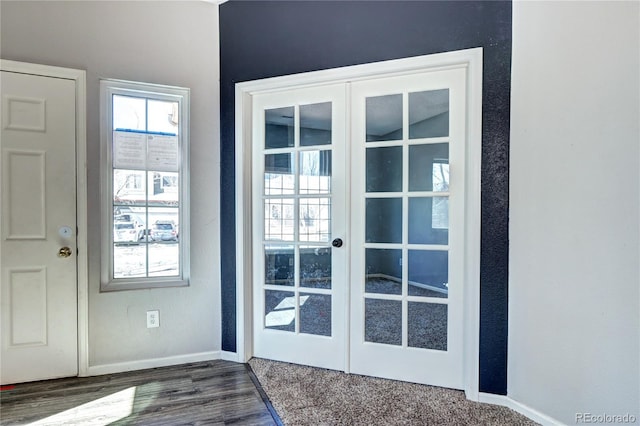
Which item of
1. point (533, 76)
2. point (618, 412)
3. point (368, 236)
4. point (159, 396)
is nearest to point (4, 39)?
point (159, 396)

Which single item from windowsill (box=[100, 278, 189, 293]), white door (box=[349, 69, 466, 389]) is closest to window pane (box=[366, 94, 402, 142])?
white door (box=[349, 69, 466, 389])

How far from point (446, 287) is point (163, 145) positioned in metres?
2.29

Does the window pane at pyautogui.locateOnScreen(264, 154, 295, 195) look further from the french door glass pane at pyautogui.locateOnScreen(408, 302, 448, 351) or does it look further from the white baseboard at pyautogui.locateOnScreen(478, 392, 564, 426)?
the white baseboard at pyautogui.locateOnScreen(478, 392, 564, 426)

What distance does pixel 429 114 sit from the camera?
7.30ft

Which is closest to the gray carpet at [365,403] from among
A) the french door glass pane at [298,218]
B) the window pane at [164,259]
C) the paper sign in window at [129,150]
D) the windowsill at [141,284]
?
the french door glass pane at [298,218]

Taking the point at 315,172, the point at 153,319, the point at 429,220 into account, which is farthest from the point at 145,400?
the point at 429,220

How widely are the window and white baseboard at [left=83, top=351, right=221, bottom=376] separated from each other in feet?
1.83

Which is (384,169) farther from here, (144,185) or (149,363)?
(149,363)

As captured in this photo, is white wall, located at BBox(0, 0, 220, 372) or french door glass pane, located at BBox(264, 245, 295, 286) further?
french door glass pane, located at BBox(264, 245, 295, 286)

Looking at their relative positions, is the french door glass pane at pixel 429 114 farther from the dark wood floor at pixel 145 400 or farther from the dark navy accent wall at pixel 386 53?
the dark wood floor at pixel 145 400

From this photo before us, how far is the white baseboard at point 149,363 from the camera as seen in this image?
2.41m

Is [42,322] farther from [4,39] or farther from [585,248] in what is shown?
[585,248]

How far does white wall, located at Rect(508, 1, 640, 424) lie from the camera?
5.05 feet

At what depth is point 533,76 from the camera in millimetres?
1884
